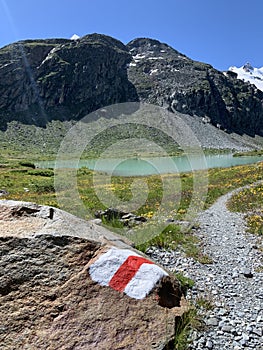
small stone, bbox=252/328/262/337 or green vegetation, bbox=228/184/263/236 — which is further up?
small stone, bbox=252/328/262/337

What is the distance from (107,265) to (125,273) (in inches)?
13.3

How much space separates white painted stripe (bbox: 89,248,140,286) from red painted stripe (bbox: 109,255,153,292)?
57 mm

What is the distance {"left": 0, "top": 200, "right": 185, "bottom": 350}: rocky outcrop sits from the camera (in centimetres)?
445

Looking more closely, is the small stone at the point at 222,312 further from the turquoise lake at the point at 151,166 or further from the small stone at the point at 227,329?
the turquoise lake at the point at 151,166

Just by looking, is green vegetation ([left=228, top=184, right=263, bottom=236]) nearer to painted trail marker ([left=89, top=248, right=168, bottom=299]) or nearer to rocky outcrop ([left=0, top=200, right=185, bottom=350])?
painted trail marker ([left=89, top=248, right=168, bottom=299])

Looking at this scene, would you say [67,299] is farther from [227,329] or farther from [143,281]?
[227,329]

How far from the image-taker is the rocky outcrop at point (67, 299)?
175 inches

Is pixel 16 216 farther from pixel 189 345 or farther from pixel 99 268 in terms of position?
pixel 189 345

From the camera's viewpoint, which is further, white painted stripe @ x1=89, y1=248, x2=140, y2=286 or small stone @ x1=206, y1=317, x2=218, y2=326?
small stone @ x1=206, y1=317, x2=218, y2=326

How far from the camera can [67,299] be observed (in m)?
4.73

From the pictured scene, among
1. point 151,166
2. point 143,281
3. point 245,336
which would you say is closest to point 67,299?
point 143,281

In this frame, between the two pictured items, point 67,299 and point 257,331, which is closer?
point 67,299

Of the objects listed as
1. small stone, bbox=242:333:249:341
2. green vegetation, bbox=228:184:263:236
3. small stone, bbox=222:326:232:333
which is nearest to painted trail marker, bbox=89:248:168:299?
small stone, bbox=222:326:232:333

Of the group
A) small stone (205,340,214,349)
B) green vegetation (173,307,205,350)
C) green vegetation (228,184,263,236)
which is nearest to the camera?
green vegetation (173,307,205,350)
